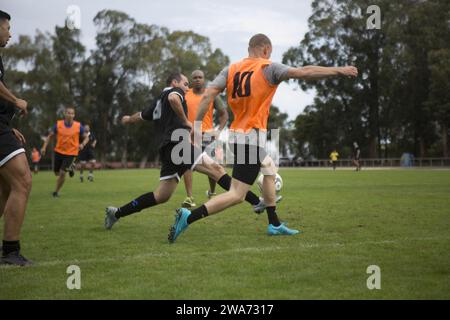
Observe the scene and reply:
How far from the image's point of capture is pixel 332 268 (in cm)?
471

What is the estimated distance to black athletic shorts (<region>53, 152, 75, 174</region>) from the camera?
14.6 metres

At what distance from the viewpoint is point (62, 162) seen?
1477 centimetres

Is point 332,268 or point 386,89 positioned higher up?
point 386,89

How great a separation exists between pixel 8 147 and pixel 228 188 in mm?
3785

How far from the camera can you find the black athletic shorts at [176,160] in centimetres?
732

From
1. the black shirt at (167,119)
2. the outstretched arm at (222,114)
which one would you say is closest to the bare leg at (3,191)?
the black shirt at (167,119)

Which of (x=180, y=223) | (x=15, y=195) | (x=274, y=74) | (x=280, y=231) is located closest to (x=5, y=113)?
(x=15, y=195)

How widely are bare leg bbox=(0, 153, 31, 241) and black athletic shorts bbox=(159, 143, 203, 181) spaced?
2319 mm

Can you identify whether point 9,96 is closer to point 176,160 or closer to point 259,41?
point 176,160

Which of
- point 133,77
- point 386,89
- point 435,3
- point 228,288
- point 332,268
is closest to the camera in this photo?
point 228,288

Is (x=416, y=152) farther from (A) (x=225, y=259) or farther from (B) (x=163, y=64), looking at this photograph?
(A) (x=225, y=259)

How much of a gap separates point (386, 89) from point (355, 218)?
174 ft

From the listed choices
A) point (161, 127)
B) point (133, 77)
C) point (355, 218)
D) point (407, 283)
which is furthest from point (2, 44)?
point (133, 77)

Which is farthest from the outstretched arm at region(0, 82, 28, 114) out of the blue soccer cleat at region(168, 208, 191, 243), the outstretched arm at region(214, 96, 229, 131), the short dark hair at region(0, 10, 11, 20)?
the outstretched arm at region(214, 96, 229, 131)
